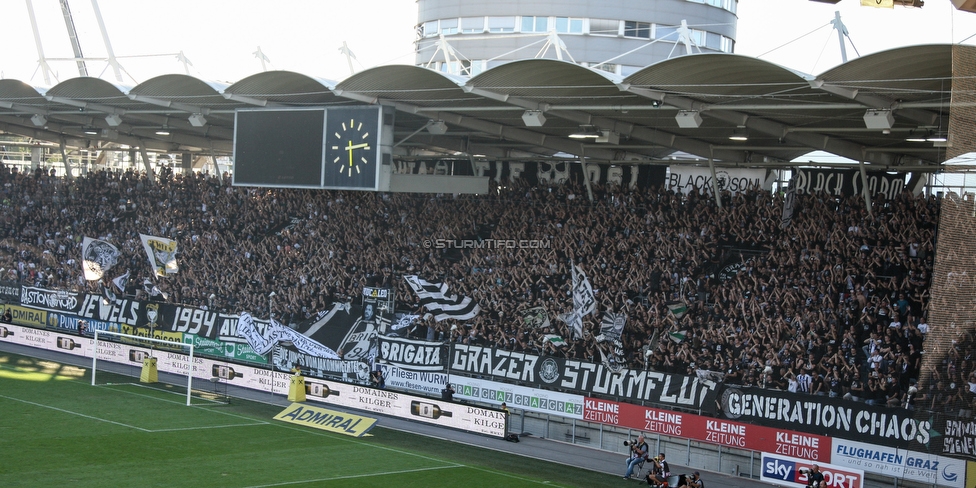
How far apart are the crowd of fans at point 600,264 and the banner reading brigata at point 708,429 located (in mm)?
1376

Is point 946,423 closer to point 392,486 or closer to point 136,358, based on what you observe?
point 392,486

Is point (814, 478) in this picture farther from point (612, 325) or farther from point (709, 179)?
point (709, 179)

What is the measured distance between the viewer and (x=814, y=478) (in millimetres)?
19516

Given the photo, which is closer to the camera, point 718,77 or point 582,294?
point 718,77

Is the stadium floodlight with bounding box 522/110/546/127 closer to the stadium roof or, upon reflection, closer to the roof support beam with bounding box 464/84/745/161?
the stadium roof

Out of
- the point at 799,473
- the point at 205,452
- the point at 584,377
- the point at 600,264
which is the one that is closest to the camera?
the point at 799,473

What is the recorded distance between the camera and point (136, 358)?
32.5 metres

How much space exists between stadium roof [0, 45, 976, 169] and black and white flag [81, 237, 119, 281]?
5289mm

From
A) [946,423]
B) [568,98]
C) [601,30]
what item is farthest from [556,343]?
[601,30]

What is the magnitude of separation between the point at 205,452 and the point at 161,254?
18722 millimetres

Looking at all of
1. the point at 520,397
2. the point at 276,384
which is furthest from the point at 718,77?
the point at 276,384

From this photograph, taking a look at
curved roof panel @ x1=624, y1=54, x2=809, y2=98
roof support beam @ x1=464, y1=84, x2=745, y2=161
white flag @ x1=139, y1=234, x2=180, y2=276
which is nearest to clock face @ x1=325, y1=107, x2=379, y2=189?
roof support beam @ x1=464, y1=84, x2=745, y2=161

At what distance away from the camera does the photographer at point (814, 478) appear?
63.7ft

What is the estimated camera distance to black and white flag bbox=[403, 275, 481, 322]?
100.0ft
